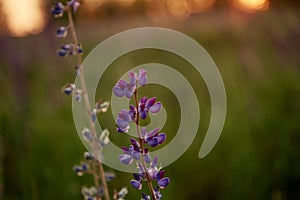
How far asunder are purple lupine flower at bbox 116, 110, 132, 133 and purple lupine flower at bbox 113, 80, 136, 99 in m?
0.04

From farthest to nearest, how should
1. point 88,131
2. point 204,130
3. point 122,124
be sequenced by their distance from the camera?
point 204,130
point 88,131
point 122,124

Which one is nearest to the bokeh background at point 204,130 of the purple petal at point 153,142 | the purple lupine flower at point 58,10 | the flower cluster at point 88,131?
the flower cluster at point 88,131

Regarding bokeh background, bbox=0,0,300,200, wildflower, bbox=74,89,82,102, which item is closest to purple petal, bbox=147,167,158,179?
wildflower, bbox=74,89,82,102

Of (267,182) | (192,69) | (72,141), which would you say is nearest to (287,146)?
(267,182)

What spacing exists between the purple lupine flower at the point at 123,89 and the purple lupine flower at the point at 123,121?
0.13 ft

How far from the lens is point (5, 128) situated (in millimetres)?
2496

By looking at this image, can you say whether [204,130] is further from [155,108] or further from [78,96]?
[155,108]

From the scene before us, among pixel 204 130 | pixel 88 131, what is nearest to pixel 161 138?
pixel 88 131

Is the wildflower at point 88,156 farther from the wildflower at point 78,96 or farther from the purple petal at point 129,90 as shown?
the purple petal at point 129,90

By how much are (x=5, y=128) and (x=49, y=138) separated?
633 millimetres

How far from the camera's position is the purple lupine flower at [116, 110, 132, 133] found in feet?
3.17

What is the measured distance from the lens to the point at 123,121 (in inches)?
38.4

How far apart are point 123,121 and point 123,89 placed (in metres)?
0.07

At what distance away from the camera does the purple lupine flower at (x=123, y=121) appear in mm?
966
